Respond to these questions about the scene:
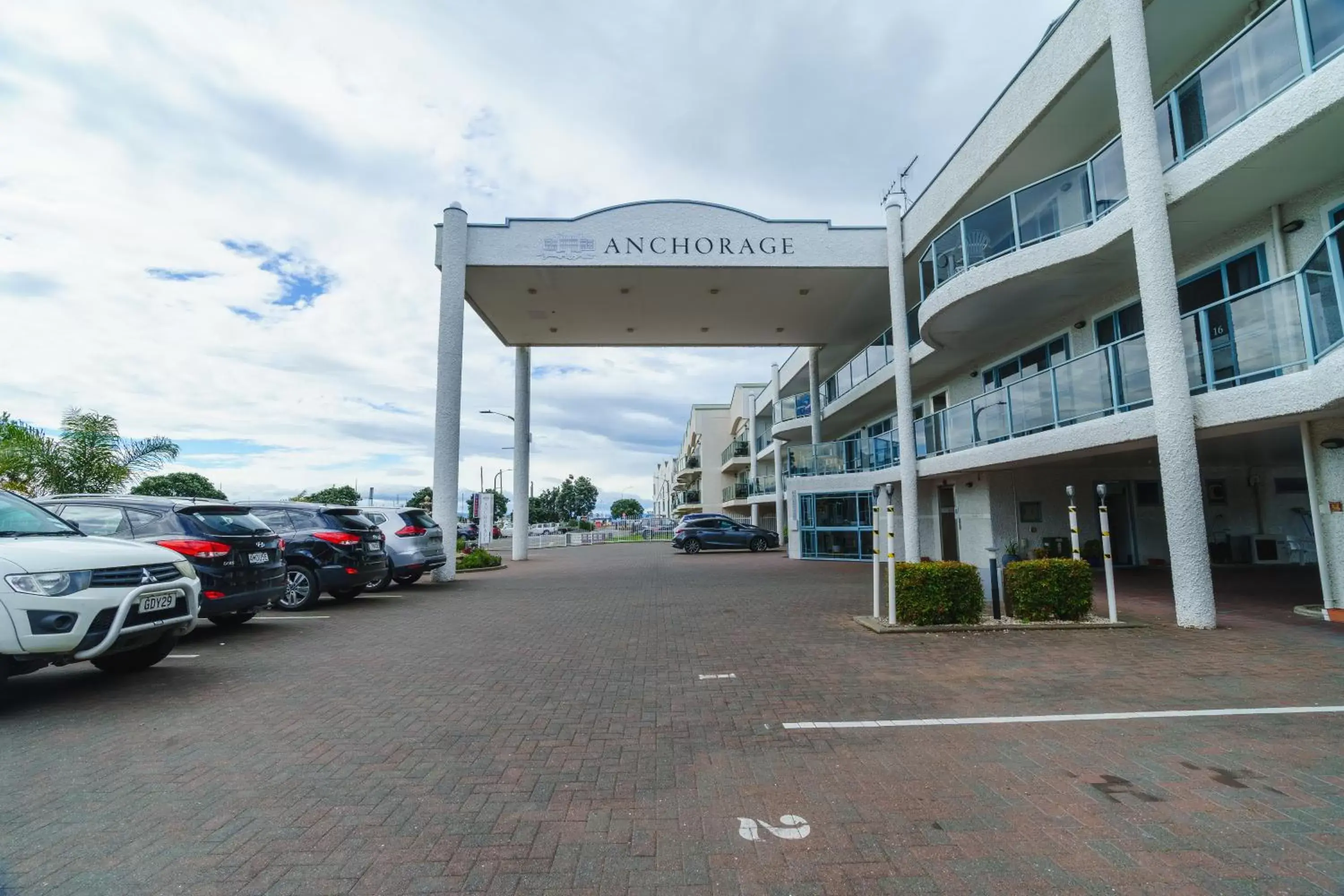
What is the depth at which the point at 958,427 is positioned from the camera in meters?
14.2

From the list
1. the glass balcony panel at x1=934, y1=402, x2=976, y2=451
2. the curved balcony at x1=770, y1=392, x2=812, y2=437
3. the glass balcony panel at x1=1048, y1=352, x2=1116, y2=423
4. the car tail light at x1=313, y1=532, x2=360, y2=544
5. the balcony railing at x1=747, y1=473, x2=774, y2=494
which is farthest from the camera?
the balcony railing at x1=747, y1=473, x2=774, y2=494

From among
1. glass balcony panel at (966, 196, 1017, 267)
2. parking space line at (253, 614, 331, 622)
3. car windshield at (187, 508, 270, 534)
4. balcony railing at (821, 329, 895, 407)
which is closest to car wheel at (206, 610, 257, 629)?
parking space line at (253, 614, 331, 622)

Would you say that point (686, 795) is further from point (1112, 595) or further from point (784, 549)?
point (784, 549)

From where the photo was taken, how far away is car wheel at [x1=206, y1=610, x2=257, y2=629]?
30.0 ft

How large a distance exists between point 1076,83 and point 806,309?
415 inches

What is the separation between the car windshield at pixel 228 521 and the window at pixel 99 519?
68 centimetres

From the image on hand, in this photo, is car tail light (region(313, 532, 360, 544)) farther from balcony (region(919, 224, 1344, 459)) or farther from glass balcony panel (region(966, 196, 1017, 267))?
glass balcony panel (region(966, 196, 1017, 267))

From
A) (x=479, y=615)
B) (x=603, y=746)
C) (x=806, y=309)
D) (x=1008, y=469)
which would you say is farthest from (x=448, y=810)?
(x=806, y=309)

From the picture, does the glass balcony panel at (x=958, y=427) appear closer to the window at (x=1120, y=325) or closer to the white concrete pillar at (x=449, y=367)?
the window at (x=1120, y=325)

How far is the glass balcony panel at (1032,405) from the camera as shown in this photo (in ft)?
36.5

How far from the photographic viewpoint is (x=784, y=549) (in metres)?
29.5

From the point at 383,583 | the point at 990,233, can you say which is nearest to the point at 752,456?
the point at 383,583

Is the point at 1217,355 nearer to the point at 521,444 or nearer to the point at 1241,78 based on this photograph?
the point at 1241,78

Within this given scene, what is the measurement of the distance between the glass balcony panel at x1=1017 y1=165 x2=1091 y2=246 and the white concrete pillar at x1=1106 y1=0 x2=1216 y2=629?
4.45 feet
